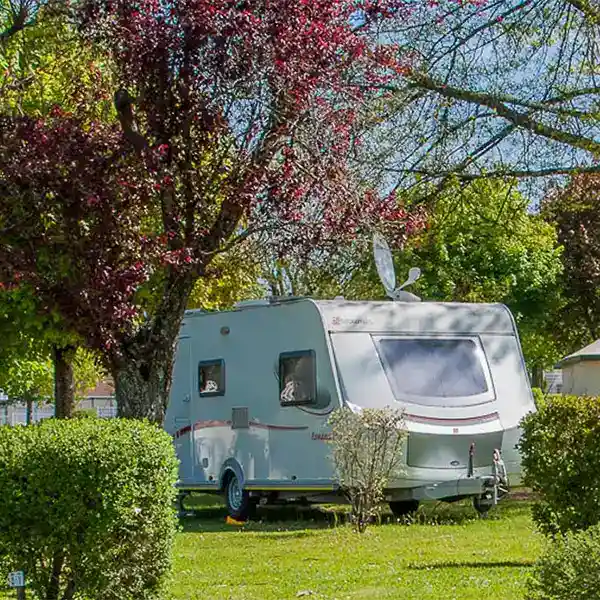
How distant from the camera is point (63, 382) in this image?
19891 mm

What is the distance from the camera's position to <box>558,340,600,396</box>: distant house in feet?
77.2

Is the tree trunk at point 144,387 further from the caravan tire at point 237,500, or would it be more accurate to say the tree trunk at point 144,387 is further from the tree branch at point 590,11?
the caravan tire at point 237,500

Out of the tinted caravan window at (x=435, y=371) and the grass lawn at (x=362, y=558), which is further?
the tinted caravan window at (x=435, y=371)

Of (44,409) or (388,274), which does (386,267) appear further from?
(44,409)

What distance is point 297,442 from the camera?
14883 mm

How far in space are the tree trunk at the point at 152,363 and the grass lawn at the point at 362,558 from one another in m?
1.40

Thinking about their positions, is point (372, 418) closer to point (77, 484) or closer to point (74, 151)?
point (74, 151)

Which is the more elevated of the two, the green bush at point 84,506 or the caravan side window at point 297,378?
the caravan side window at point 297,378

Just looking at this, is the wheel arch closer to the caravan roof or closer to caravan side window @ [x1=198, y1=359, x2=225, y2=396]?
caravan side window @ [x1=198, y1=359, x2=225, y2=396]

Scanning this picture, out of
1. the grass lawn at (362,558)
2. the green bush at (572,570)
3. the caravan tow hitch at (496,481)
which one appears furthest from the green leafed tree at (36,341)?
the green bush at (572,570)

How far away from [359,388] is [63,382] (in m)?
7.17

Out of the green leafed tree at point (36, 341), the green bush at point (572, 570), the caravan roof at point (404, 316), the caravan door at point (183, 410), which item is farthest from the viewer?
the caravan door at point (183, 410)

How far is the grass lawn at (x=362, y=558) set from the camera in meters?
8.92

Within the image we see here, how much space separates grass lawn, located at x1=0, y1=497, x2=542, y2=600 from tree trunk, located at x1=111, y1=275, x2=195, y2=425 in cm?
139
